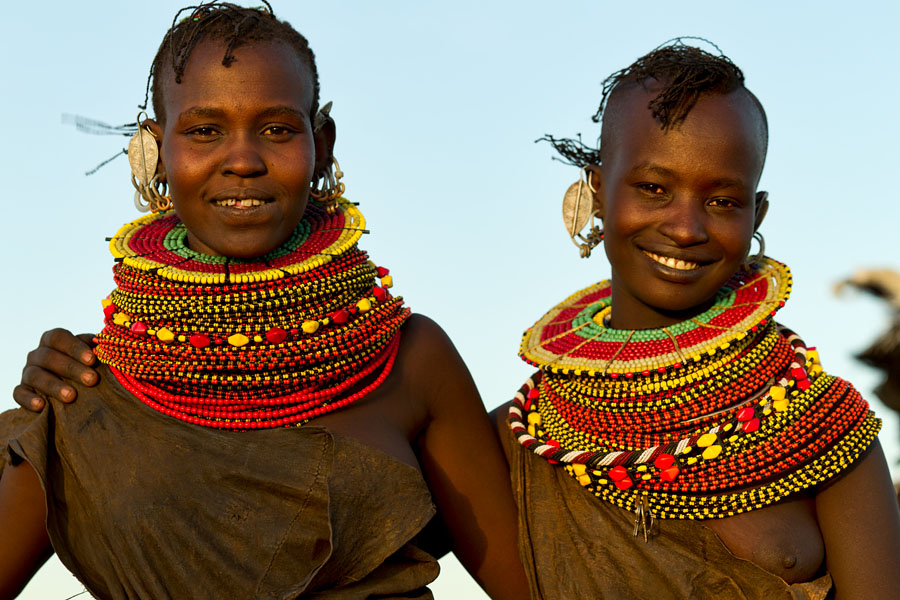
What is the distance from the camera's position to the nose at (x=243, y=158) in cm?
413

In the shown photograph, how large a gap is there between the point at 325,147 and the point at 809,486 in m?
2.09

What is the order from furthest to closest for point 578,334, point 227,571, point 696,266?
point 578,334 → point 696,266 → point 227,571

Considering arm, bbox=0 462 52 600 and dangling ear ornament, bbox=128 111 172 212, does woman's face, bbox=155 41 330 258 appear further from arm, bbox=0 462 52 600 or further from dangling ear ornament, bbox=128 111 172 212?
arm, bbox=0 462 52 600

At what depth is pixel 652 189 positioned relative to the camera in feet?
14.4

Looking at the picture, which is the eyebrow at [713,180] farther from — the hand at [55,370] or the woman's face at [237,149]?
the hand at [55,370]

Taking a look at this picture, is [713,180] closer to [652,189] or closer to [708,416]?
[652,189]

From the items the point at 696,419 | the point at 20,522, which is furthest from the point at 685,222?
the point at 20,522

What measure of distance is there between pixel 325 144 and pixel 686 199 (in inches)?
52.4

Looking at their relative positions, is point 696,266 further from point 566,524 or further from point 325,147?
point 325,147

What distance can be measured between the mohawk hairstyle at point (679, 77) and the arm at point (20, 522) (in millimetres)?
2487

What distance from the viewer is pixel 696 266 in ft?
14.3

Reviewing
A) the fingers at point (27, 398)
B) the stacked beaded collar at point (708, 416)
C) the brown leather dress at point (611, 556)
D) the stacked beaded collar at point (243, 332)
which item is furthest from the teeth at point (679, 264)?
the fingers at point (27, 398)

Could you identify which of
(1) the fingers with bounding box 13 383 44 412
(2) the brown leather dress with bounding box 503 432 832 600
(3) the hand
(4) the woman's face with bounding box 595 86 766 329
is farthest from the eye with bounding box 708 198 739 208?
(1) the fingers with bounding box 13 383 44 412

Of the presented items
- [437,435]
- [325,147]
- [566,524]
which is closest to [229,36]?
[325,147]
